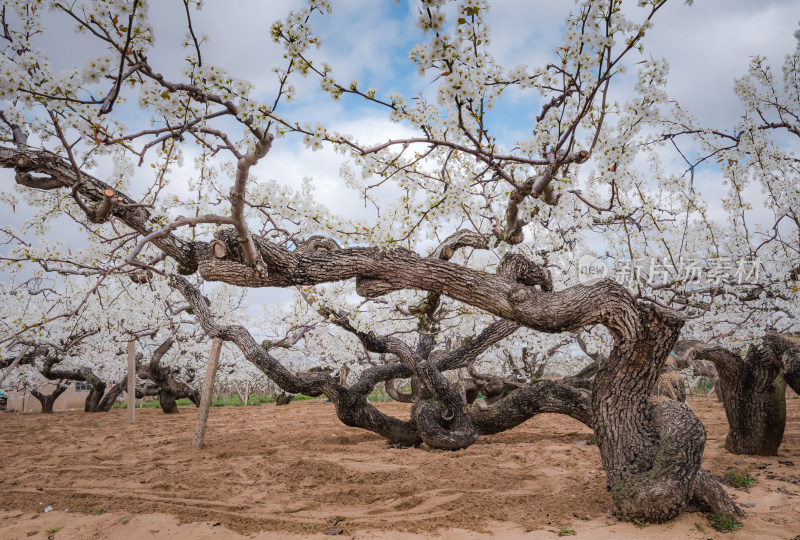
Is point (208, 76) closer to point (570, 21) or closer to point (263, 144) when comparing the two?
point (263, 144)

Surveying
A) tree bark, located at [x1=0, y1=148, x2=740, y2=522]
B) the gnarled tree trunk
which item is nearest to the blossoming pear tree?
tree bark, located at [x1=0, y1=148, x2=740, y2=522]

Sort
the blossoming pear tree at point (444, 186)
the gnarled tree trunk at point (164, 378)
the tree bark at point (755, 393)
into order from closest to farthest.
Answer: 1. the blossoming pear tree at point (444, 186)
2. the tree bark at point (755, 393)
3. the gnarled tree trunk at point (164, 378)

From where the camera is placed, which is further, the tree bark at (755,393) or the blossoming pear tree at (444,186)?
the tree bark at (755,393)

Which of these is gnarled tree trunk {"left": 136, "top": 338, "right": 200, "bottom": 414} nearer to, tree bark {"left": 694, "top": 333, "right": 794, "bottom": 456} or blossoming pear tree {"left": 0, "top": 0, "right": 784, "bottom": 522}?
blossoming pear tree {"left": 0, "top": 0, "right": 784, "bottom": 522}

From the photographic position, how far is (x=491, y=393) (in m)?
9.82

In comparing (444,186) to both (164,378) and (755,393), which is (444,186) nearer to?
(755,393)

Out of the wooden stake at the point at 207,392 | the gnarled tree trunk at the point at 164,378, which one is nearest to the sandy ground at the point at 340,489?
the wooden stake at the point at 207,392

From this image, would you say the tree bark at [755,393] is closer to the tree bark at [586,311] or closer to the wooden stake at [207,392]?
the tree bark at [586,311]

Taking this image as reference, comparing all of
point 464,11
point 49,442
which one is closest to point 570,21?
point 464,11

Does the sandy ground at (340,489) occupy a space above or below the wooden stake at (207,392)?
below

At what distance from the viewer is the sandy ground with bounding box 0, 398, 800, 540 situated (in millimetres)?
3463

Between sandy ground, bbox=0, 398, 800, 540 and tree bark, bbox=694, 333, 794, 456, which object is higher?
tree bark, bbox=694, 333, 794, 456

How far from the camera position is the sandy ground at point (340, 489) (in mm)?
3463

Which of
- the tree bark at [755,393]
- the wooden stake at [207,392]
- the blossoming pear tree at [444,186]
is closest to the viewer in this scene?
the blossoming pear tree at [444,186]
